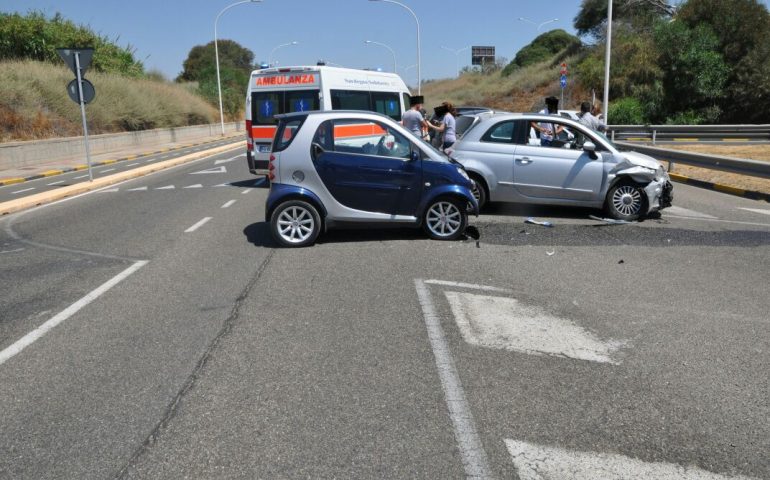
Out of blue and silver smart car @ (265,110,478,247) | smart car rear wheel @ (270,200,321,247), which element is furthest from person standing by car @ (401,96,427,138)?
smart car rear wheel @ (270,200,321,247)

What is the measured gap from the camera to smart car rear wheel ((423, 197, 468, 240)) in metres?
9.00

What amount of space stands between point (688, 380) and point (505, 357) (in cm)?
122

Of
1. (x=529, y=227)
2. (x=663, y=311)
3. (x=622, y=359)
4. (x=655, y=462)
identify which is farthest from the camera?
(x=529, y=227)

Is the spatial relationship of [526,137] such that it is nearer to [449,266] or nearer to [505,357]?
[449,266]

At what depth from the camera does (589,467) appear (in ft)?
11.2

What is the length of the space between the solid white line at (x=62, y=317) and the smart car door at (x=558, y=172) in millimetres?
5995

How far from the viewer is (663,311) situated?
602 cm

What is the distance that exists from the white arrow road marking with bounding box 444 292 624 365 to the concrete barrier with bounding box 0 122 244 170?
22.9 m

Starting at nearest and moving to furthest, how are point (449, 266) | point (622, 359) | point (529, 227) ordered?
1. point (622, 359)
2. point (449, 266)
3. point (529, 227)

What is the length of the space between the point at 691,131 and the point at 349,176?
24.0m

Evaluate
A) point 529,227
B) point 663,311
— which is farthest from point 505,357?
point 529,227

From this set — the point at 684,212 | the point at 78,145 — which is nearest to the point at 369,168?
the point at 684,212

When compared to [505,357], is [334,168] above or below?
above

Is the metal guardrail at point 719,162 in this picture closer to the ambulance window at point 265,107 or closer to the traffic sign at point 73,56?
the ambulance window at point 265,107
